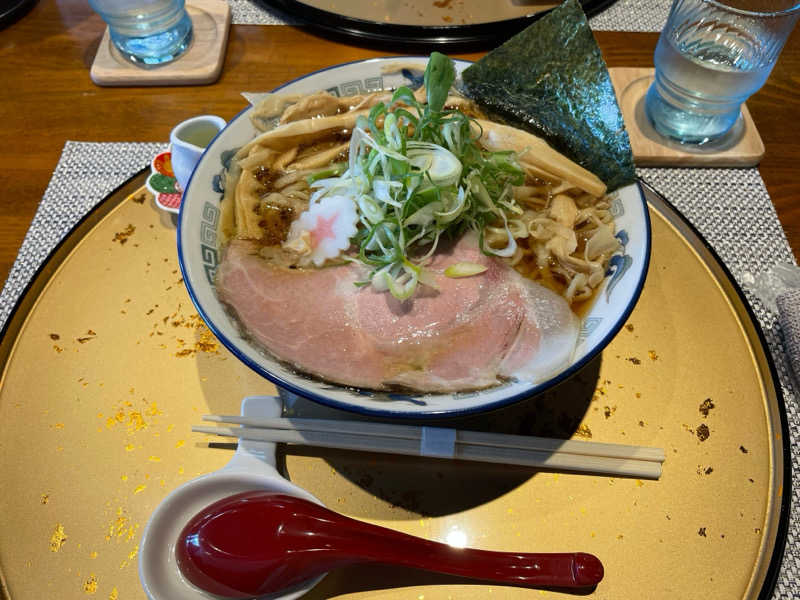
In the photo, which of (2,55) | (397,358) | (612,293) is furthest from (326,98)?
(2,55)

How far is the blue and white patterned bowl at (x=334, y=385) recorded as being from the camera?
0.90m

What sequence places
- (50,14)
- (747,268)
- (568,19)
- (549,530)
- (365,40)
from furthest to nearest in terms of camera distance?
1. (50,14)
2. (365,40)
3. (747,268)
4. (568,19)
5. (549,530)

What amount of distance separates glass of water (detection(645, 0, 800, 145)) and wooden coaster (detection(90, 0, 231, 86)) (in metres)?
1.43

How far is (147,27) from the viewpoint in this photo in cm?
180

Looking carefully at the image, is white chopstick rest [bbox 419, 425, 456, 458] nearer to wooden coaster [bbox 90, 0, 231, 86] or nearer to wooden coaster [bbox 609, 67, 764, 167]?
wooden coaster [bbox 609, 67, 764, 167]

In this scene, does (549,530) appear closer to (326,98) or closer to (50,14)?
(326,98)

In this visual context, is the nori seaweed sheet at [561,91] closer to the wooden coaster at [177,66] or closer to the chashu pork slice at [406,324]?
the chashu pork slice at [406,324]

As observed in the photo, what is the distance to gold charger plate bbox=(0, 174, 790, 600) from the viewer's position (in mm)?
974

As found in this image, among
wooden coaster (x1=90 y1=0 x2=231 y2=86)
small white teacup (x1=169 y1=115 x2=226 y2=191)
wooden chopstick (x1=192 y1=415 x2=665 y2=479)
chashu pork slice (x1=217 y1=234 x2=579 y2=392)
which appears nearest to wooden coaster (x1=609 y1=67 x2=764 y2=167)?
chashu pork slice (x1=217 y1=234 x2=579 y2=392)

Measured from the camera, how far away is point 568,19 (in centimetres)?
129

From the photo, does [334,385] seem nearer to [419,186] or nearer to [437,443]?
[437,443]

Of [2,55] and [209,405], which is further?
[2,55]

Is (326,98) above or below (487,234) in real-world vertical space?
above

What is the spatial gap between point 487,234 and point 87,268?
988 millimetres
